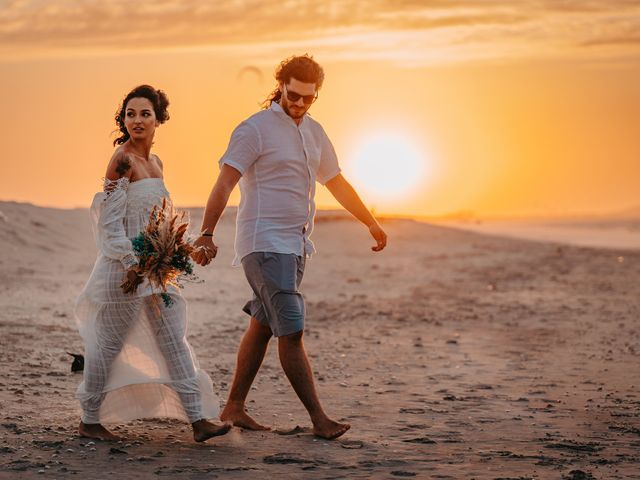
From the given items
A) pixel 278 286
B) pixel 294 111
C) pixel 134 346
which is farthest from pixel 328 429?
pixel 294 111

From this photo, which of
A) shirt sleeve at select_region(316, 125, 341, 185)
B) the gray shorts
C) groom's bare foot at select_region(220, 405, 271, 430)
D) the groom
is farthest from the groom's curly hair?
groom's bare foot at select_region(220, 405, 271, 430)

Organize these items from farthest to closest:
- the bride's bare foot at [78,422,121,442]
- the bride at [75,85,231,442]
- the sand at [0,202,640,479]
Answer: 1. the bride's bare foot at [78,422,121,442]
2. the bride at [75,85,231,442]
3. the sand at [0,202,640,479]

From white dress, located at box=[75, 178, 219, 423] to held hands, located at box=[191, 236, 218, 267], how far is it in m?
0.31

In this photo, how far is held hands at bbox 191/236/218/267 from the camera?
24.0ft

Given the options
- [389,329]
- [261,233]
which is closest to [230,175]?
[261,233]

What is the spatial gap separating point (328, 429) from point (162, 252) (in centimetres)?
150

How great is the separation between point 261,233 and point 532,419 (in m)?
2.48

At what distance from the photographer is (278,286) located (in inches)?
300

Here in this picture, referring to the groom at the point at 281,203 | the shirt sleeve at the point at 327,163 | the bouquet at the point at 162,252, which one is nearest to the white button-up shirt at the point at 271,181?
the groom at the point at 281,203

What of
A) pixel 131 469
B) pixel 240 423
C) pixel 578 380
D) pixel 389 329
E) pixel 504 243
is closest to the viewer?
pixel 131 469

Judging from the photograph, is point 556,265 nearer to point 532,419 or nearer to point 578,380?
point 578,380

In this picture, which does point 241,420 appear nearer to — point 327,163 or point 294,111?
point 327,163

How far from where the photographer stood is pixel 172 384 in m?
7.55

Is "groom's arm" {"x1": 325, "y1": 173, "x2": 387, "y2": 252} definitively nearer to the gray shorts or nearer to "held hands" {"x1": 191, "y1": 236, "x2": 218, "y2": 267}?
the gray shorts
